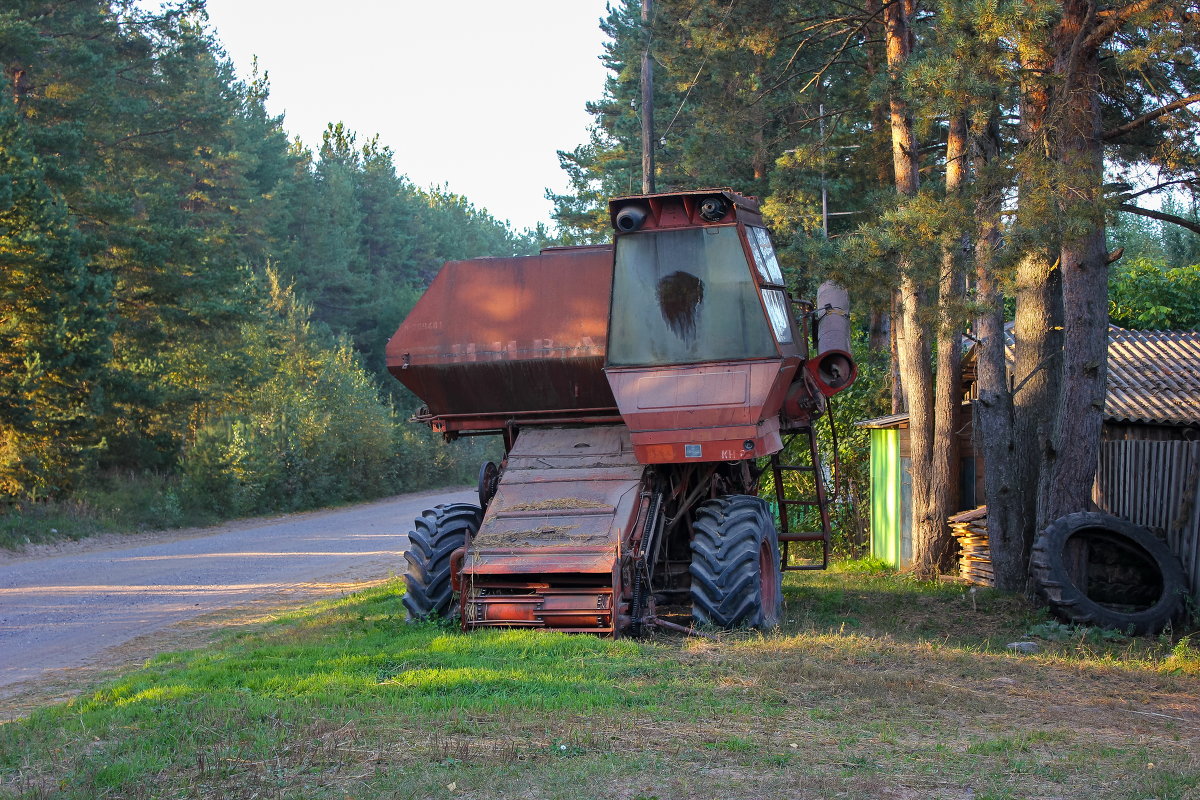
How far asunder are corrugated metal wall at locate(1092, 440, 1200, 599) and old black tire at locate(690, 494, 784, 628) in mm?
4962

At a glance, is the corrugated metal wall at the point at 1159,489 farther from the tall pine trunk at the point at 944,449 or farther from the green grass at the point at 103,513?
the green grass at the point at 103,513

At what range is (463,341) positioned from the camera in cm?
1151

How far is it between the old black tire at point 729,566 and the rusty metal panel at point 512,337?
191 centimetres

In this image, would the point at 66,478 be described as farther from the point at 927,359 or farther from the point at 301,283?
the point at 301,283

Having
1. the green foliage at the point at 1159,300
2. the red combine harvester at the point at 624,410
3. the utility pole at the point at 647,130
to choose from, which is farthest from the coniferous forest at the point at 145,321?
the green foliage at the point at 1159,300

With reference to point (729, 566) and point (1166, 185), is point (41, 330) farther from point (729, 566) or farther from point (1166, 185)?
point (1166, 185)

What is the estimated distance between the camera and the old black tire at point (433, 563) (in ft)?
32.9

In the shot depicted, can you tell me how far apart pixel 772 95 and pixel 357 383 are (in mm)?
24311

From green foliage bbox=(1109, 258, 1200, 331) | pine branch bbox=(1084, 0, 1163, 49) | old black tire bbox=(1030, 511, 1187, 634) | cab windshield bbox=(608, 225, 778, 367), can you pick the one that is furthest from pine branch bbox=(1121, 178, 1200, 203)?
green foliage bbox=(1109, 258, 1200, 331)

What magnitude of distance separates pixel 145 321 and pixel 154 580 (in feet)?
45.4

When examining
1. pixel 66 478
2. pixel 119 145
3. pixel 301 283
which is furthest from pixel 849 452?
pixel 301 283

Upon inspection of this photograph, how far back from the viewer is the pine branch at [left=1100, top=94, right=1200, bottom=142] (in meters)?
11.4

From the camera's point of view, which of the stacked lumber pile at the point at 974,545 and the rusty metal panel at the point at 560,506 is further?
the stacked lumber pile at the point at 974,545

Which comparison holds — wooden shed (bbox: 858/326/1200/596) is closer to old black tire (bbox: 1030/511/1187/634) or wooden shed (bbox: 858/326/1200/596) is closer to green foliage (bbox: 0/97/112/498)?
old black tire (bbox: 1030/511/1187/634)
